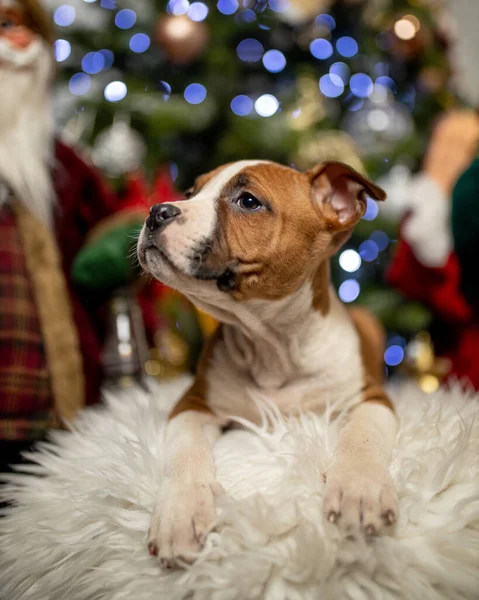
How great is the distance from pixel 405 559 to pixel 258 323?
0.61 meters

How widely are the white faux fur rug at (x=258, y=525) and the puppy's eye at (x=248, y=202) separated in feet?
1.67

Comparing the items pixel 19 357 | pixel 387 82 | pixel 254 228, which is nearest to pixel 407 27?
pixel 387 82

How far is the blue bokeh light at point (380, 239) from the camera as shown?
8.44 ft

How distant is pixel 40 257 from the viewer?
70.7 inches

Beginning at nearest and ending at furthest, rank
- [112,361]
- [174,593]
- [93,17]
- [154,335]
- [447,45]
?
1. [174,593]
2. [112,361]
3. [154,335]
4. [93,17]
5. [447,45]

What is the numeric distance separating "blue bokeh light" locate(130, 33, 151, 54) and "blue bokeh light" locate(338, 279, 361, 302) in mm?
1476

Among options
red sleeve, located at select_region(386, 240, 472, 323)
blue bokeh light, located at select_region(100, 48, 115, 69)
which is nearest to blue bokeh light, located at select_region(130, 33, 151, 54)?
blue bokeh light, located at select_region(100, 48, 115, 69)

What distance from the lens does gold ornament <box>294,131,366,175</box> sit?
7.70 ft

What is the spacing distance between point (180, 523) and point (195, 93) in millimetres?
2130

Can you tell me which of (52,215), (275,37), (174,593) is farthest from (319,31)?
(174,593)

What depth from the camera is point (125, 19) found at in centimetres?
248

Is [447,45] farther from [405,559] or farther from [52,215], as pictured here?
[405,559]

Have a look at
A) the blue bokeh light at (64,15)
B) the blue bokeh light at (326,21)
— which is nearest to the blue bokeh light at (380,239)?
the blue bokeh light at (326,21)

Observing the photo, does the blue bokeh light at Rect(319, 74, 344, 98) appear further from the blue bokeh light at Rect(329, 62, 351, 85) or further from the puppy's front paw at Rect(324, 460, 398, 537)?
the puppy's front paw at Rect(324, 460, 398, 537)
